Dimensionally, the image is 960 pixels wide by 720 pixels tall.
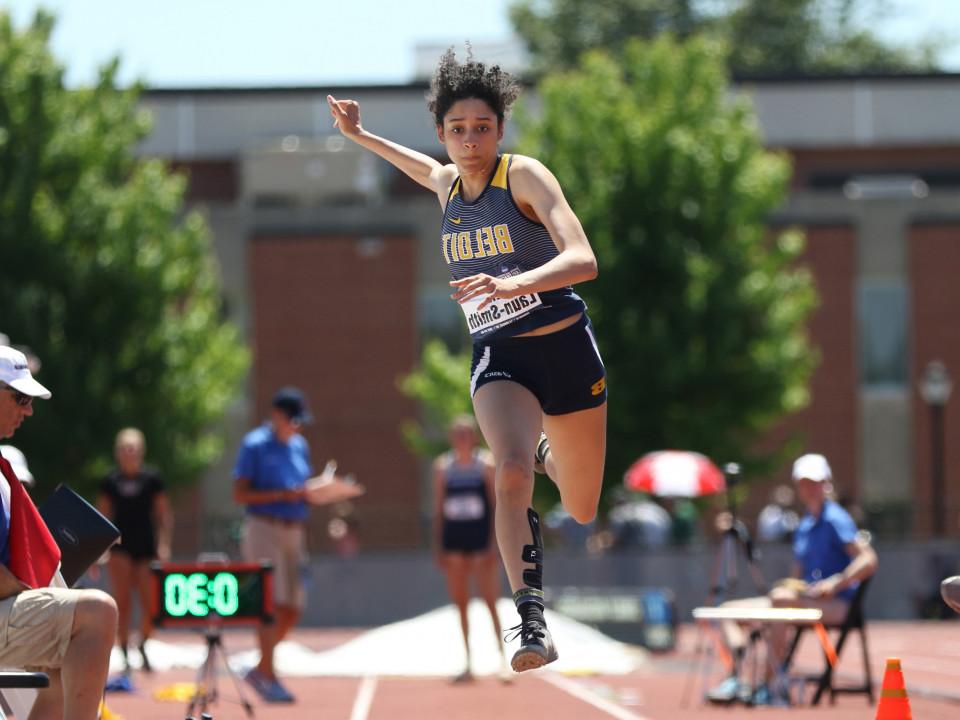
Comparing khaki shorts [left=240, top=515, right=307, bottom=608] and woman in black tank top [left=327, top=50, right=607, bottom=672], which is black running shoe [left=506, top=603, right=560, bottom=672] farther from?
khaki shorts [left=240, top=515, right=307, bottom=608]

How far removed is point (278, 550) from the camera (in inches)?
542

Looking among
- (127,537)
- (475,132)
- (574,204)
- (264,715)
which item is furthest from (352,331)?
(475,132)

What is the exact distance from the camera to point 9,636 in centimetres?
649

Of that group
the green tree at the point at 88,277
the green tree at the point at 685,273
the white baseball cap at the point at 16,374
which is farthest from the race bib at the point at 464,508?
the green tree at the point at 685,273

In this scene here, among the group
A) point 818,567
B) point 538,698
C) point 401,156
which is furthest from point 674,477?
point 401,156

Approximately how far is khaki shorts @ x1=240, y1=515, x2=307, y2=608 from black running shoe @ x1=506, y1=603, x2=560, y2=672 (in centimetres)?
665

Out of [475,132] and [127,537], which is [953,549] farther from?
[475,132]

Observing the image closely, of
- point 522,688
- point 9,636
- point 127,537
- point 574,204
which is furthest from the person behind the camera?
point 574,204

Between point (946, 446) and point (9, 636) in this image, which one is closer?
point (9, 636)

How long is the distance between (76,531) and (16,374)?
1.25 m

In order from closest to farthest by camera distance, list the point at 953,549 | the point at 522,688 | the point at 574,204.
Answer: the point at 522,688 → the point at 953,549 → the point at 574,204

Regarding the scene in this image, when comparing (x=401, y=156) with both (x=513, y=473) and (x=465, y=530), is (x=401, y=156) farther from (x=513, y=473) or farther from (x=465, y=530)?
(x=465, y=530)

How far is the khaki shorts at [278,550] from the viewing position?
13734mm

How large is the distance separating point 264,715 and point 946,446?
31.1 metres
